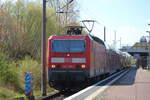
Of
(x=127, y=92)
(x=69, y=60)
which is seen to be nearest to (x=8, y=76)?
(x=69, y=60)

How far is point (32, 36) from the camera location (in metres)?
46.9

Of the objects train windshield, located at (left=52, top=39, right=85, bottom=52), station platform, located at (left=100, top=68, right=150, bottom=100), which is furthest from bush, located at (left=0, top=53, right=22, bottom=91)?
station platform, located at (left=100, top=68, right=150, bottom=100)

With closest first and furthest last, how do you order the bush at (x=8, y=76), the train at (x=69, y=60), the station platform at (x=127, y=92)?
the station platform at (x=127, y=92) → the train at (x=69, y=60) → the bush at (x=8, y=76)

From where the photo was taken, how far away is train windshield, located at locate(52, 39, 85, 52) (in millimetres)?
23145

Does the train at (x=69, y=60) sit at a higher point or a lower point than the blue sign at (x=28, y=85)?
higher

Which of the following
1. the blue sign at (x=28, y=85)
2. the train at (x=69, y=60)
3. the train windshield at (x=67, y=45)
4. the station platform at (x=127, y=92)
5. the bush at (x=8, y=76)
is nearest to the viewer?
the station platform at (x=127, y=92)

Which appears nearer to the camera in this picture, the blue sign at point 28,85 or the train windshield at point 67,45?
the blue sign at point 28,85

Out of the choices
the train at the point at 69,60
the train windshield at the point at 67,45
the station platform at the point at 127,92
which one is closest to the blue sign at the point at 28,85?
the station platform at the point at 127,92

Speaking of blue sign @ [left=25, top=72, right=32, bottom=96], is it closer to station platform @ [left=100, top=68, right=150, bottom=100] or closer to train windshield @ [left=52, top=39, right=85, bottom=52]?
station platform @ [left=100, top=68, right=150, bottom=100]

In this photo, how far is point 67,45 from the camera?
23344 millimetres

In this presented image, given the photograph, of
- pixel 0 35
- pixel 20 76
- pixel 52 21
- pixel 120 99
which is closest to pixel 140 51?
pixel 52 21

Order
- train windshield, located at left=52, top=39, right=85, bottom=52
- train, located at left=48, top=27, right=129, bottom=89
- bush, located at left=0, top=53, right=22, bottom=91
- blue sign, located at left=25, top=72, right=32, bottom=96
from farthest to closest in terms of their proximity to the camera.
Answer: bush, located at left=0, top=53, right=22, bottom=91 < train windshield, located at left=52, top=39, right=85, bottom=52 < train, located at left=48, top=27, right=129, bottom=89 < blue sign, located at left=25, top=72, right=32, bottom=96

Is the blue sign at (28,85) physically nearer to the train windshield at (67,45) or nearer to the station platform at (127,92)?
the station platform at (127,92)

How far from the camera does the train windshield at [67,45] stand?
23.1 meters
